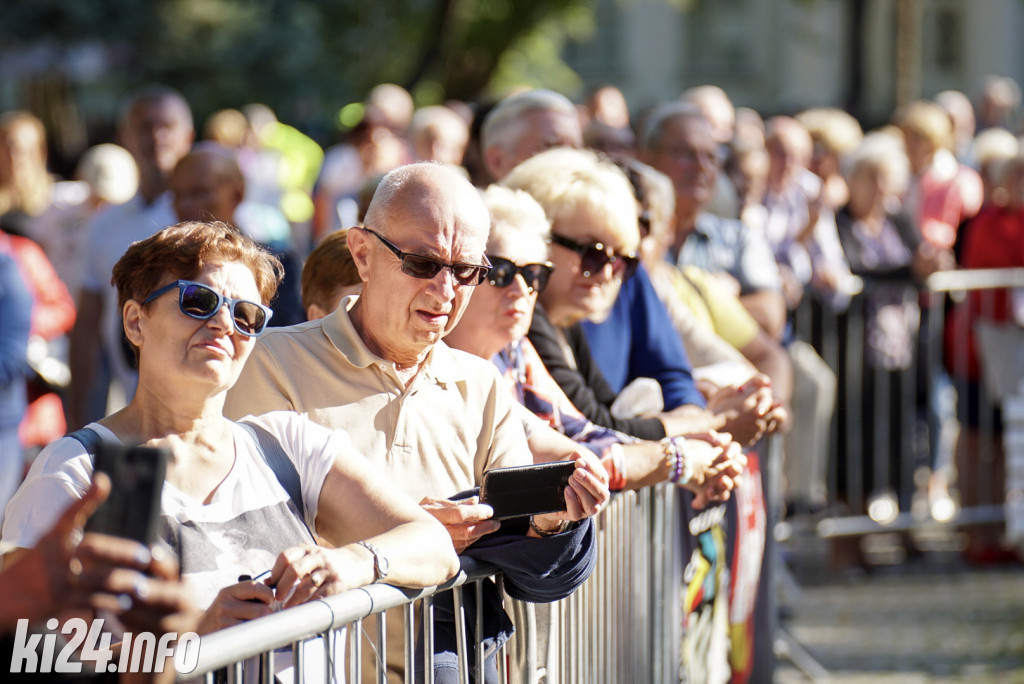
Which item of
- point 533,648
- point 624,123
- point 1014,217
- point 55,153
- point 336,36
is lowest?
point 533,648

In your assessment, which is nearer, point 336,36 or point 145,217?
point 145,217

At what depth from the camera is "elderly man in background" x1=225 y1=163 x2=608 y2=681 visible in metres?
3.09

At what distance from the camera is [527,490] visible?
2.98 meters

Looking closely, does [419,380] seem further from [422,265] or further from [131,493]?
[131,493]

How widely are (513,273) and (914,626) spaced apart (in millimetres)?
4442

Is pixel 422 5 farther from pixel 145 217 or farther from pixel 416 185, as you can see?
pixel 416 185

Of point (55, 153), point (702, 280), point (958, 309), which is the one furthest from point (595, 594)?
point (55, 153)

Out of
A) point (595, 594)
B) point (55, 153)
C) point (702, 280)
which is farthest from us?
point (55, 153)

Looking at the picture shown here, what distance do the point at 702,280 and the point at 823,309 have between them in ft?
8.27

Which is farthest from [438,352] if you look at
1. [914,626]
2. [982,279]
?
[982,279]

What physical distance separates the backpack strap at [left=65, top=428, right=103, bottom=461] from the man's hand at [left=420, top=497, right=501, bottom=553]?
0.72 meters

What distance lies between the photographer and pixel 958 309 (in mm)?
8531

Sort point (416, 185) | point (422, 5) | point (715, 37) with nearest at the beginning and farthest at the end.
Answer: point (416, 185) → point (422, 5) → point (715, 37)

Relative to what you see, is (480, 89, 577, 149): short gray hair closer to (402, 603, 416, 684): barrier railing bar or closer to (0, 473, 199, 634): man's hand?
(402, 603, 416, 684): barrier railing bar
